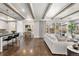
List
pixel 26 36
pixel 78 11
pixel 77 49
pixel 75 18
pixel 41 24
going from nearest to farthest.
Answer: pixel 77 49 → pixel 75 18 → pixel 78 11 → pixel 26 36 → pixel 41 24

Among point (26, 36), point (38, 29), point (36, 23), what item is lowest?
point (26, 36)

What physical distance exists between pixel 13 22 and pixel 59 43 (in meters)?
7.22

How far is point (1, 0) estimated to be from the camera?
116 cm

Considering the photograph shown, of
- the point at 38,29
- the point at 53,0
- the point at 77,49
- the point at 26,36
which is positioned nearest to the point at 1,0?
the point at 53,0

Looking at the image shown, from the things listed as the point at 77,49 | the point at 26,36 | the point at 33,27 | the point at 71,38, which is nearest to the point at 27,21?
the point at 33,27

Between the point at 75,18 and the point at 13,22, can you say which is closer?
the point at 75,18

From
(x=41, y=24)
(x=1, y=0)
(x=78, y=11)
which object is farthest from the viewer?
(x=41, y=24)

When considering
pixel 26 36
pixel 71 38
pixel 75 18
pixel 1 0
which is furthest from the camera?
pixel 26 36

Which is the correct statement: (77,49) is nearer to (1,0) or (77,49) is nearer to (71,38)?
(1,0)

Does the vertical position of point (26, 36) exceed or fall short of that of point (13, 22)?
it falls short

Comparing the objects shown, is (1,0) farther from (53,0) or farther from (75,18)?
(75,18)

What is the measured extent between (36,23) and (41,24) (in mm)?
535

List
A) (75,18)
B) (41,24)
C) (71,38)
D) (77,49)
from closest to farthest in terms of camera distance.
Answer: (77,49), (75,18), (71,38), (41,24)

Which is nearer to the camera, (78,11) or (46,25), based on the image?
(78,11)
